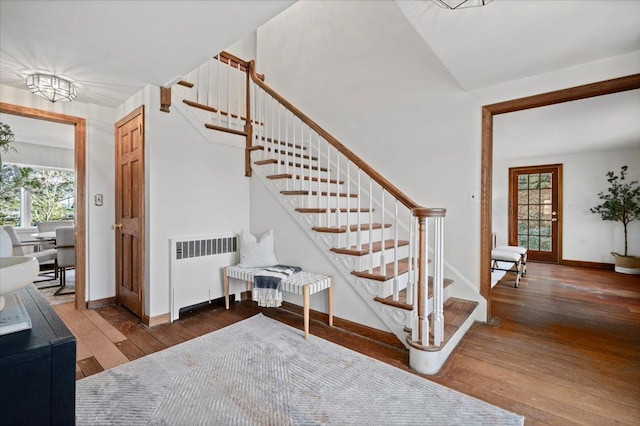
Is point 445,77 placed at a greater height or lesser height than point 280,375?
greater

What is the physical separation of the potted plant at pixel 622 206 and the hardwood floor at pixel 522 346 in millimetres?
2016

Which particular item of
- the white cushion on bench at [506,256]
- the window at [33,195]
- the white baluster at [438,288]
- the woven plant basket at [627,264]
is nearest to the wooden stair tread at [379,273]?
the white baluster at [438,288]

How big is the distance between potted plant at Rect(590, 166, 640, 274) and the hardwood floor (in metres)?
2.02

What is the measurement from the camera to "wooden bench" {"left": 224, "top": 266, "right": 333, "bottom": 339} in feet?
8.33

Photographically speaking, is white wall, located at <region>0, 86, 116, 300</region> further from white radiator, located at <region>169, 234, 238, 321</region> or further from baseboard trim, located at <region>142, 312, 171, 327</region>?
white radiator, located at <region>169, 234, 238, 321</region>

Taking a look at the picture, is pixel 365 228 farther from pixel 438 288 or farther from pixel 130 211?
pixel 130 211

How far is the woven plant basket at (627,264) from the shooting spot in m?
5.14

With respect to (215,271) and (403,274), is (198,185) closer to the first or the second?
(215,271)

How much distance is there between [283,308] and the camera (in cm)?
330

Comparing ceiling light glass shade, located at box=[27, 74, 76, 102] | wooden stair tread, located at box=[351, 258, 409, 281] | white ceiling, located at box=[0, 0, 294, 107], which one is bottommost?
wooden stair tread, located at box=[351, 258, 409, 281]

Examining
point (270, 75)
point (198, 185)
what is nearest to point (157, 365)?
point (198, 185)

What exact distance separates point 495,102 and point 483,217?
1098mm

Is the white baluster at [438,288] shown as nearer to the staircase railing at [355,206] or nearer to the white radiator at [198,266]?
the staircase railing at [355,206]

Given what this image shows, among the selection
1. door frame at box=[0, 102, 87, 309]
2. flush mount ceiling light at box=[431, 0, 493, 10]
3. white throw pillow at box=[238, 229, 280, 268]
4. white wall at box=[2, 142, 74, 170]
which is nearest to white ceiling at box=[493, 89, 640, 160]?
flush mount ceiling light at box=[431, 0, 493, 10]
